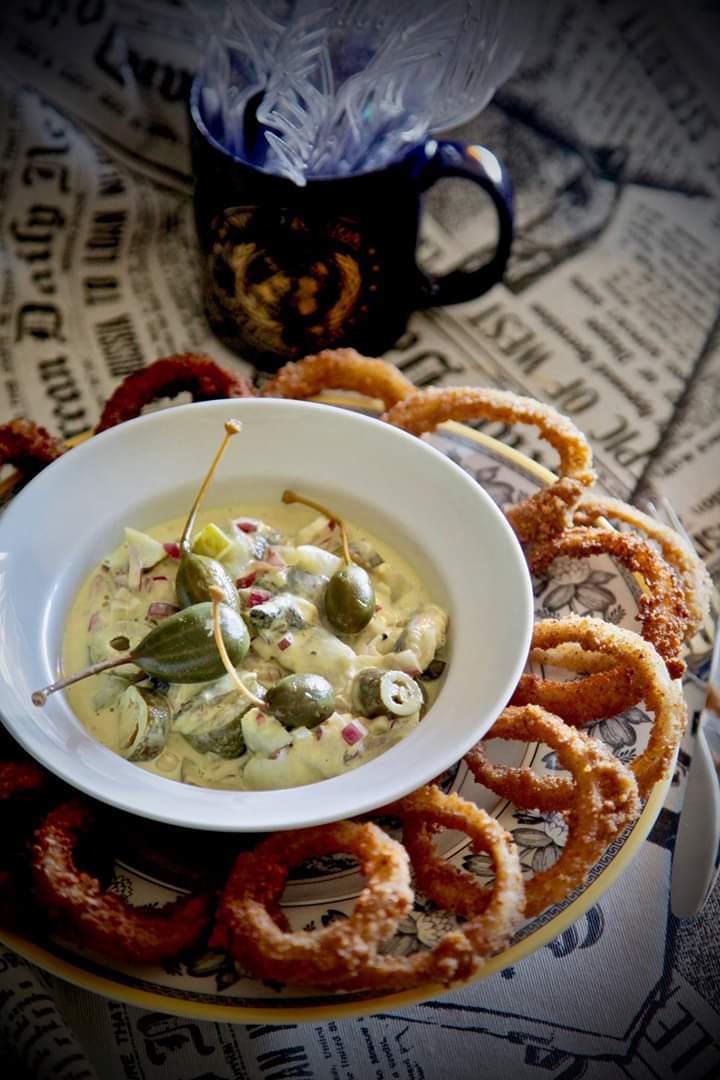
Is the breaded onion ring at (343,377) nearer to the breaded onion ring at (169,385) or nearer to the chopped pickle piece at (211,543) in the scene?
the breaded onion ring at (169,385)

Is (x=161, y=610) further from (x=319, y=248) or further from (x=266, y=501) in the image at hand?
(x=319, y=248)

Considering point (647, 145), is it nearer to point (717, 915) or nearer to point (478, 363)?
point (478, 363)

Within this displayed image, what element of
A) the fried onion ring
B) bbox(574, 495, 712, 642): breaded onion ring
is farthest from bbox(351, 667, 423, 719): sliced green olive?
bbox(574, 495, 712, 642): breaded onion ring

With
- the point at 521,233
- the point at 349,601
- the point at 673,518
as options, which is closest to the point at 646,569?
the point at 673,518

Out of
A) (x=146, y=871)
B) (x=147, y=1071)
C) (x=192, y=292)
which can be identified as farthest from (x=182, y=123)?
(x=147, y=1071)

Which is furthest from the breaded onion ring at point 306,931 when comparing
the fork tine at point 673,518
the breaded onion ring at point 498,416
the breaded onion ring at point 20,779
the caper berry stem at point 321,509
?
the fork tine at point 673,518

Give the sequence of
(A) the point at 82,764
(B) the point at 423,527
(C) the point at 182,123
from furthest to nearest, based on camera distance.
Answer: (C) the point at 182,123 < (B) the point at 423,527 < (A) the point at 82,764

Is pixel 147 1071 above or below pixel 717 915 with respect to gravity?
below
